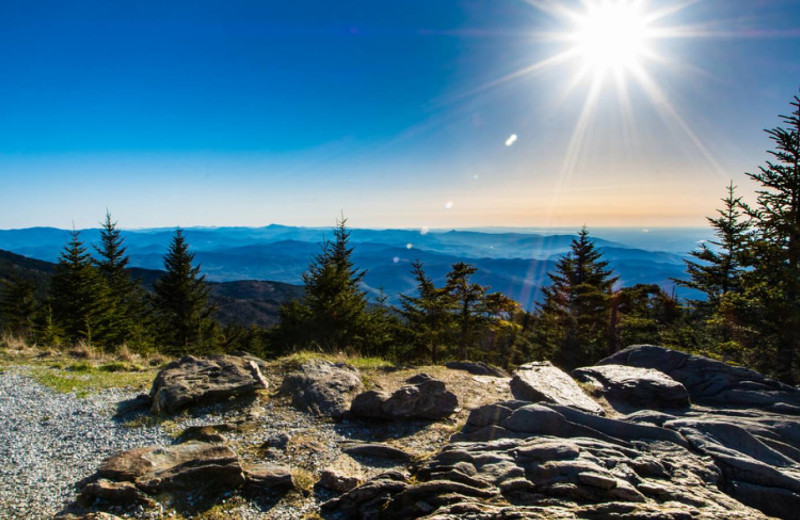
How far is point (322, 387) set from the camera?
1005 centimetres

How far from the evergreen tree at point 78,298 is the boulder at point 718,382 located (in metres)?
37.1

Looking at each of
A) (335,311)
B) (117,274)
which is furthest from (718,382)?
(117,274)

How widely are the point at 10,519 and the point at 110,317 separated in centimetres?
3241

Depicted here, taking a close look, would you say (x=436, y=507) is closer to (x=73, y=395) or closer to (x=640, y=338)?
(x=73, y=395)

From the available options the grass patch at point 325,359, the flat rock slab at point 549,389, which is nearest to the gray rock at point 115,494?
the grass patch at point 325,359

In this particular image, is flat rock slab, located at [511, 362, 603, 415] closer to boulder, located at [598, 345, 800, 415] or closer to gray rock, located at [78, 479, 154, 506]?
boulder, located at [598, 345, 800, 415]

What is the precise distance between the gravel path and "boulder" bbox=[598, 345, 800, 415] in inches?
613

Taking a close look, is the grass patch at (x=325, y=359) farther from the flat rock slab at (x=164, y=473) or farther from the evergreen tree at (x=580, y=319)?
the evergreen tree at (x=580, y=319)

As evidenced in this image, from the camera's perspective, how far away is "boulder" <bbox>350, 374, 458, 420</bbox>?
29.3ft

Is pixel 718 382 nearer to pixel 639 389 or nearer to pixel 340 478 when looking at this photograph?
pixel 639 389

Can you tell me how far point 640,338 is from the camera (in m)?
29.4

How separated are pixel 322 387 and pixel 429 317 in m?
16.6

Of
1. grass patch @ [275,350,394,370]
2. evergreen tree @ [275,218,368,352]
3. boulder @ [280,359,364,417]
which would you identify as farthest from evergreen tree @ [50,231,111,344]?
boulder @ [280,359,364,417]

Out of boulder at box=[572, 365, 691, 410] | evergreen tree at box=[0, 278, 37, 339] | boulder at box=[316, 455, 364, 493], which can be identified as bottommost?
evergreen tree at box=[0, 278, 37, 339]
